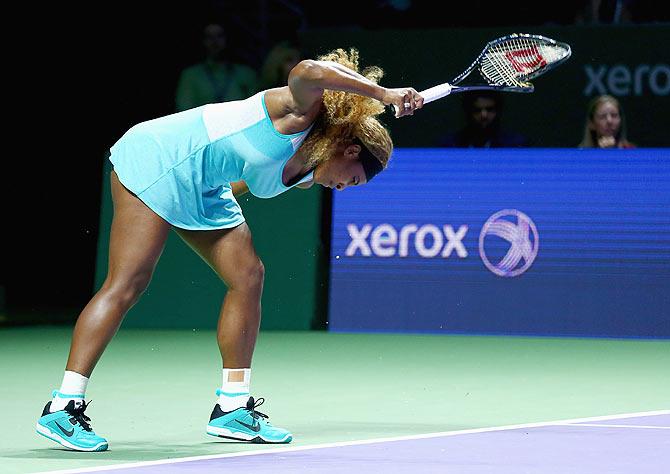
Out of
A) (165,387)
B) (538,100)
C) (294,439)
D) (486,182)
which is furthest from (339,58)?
(538,100)

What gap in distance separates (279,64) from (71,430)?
6263mm

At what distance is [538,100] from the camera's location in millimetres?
11977

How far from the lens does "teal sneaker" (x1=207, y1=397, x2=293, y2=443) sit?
556 centimetres

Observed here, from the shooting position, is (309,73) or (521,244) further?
(521,244)

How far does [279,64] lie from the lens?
442 inches

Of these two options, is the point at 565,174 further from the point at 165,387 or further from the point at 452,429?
the point at 452,429

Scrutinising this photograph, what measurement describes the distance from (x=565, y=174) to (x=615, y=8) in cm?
262

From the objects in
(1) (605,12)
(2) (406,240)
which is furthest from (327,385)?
(1) (605,12)

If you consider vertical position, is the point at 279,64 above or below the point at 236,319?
above

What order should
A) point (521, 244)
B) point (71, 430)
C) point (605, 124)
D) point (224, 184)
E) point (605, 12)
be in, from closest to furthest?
point (71, 430) < point (224, 184) < point (521, 244) < point (605, 124) < point (605, 12)

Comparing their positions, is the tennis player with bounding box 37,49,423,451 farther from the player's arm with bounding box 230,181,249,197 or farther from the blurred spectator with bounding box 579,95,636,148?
the blurred spectator with bounding box 579,95,636,148

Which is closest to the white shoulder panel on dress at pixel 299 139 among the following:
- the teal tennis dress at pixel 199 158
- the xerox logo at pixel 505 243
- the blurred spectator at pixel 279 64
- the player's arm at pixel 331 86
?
the teal tennis dress at pixel 199 158

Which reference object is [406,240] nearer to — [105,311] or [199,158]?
[199,158]

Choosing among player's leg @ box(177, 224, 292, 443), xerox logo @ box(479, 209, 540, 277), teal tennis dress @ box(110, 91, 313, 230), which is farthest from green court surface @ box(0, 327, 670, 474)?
teal tennis dress @ box(110, 91, 313, 230)
